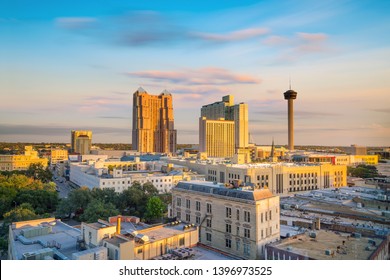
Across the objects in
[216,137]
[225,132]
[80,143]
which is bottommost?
[80,143]

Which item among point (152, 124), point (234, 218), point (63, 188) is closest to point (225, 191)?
point (234, 218)

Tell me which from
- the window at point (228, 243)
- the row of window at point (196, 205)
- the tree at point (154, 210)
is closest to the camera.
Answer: the window at point (228, 243)

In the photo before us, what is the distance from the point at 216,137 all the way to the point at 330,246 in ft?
237

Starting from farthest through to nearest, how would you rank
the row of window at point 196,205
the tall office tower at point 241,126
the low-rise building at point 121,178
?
1. the tall office tower at point 241,126
2. the low-rise building at point 121,178
3. the row of window at point 196,205

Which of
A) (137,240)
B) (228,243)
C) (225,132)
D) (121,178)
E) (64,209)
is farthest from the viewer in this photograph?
(225,132)

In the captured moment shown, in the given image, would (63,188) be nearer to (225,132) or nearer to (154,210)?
(154,210)

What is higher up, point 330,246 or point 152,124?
point 152,124

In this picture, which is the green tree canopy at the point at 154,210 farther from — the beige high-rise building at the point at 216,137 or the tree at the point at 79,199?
the beige high-rise building at the point at 216,137

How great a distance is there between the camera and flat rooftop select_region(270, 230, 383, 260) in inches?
402

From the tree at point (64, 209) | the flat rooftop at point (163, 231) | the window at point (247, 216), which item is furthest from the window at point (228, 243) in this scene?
the tree at point (64, 209)

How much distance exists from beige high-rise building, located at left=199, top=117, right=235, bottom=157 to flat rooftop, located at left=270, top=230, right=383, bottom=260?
68.1 meters

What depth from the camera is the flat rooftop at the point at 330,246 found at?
10219 mm

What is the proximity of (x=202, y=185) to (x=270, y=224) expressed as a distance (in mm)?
3468

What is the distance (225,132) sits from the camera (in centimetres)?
8506
